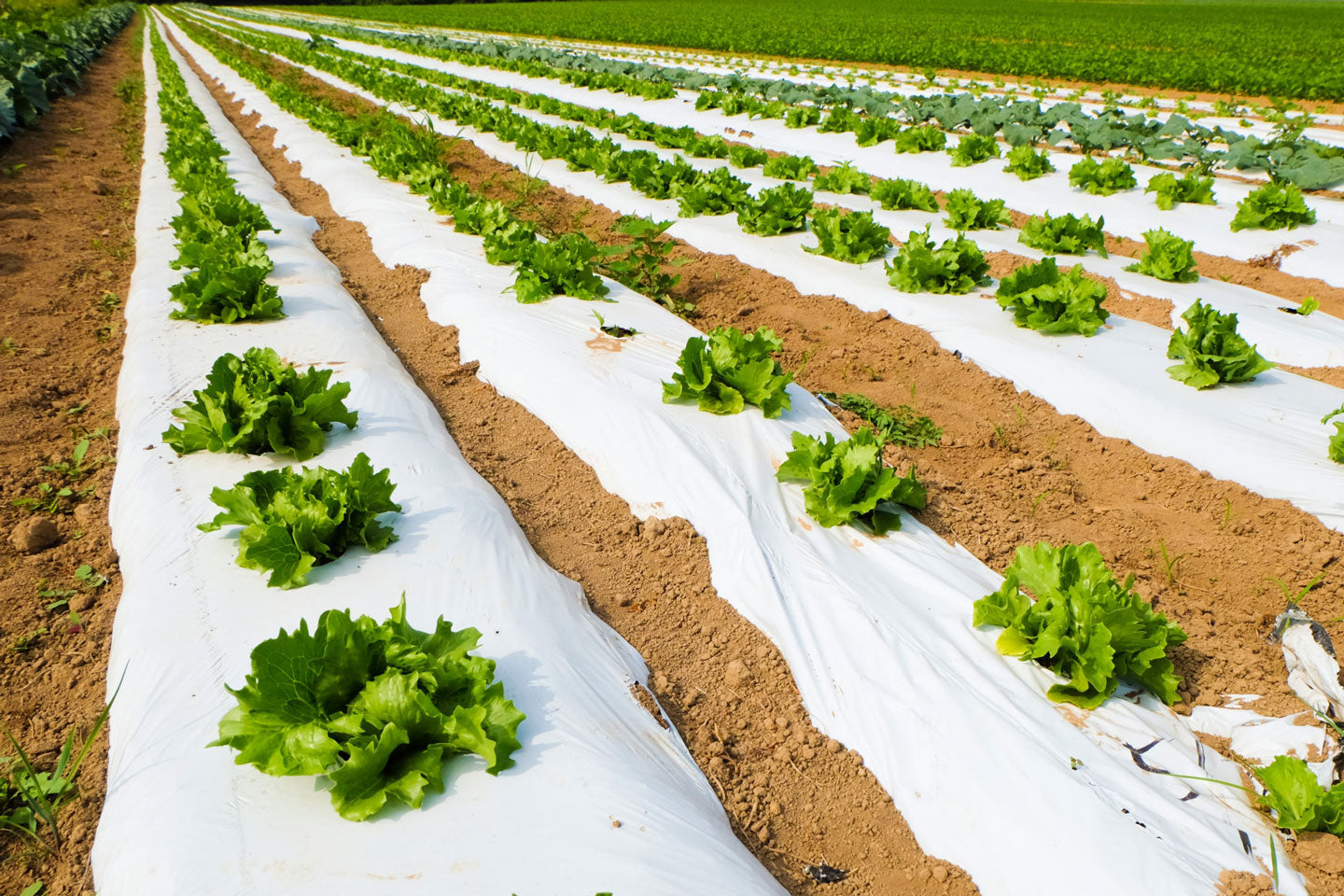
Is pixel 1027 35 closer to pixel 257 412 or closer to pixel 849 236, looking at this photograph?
pixel 849 236

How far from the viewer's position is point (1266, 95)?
1961cm

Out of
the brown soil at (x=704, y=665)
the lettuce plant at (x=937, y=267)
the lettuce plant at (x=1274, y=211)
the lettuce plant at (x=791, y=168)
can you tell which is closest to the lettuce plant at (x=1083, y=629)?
the brown soil at (x=704, y=665)

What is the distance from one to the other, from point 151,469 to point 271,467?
0.61 metres

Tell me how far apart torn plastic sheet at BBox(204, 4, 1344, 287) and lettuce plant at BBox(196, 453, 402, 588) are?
790cm

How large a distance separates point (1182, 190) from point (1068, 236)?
93.3 inches

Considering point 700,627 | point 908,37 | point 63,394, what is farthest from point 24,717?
point 908,37

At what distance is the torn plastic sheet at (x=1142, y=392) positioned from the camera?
14.3 feet

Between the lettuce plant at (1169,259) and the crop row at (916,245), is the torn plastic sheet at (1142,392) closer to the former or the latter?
the crop row at (916,245)

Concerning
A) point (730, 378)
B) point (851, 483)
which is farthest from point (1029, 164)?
point (851, 483)

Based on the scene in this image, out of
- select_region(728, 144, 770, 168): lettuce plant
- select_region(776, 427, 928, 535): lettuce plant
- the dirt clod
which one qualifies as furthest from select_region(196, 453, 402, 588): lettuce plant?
select_region(728, 144, 770, 168): lettuce plant

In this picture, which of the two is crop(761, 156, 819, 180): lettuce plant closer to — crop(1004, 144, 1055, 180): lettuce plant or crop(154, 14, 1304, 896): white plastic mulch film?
crop(1004, 144, 1055, 180): lettuce plant

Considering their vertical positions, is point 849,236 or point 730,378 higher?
point 849,236

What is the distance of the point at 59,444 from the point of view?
4.89m

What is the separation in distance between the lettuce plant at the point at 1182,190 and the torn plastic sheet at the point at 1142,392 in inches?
139
